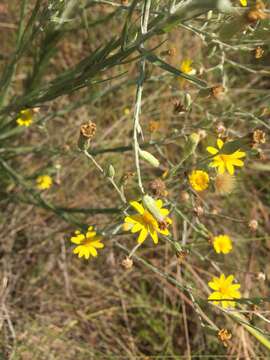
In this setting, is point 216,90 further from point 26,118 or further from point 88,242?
point 26,118

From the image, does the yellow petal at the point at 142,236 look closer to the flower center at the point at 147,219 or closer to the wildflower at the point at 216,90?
the flower center at the point at 147,219

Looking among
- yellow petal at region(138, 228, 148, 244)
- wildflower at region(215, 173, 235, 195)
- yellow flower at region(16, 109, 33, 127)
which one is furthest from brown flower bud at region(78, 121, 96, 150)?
yellow flower at region(16, 109, 33, 127)

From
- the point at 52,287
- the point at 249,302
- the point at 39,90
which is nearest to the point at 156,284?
the point at 52,287

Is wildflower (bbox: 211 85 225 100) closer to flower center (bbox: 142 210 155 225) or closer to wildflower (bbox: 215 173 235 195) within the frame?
wildflower (bbox: 215 173 235 195)

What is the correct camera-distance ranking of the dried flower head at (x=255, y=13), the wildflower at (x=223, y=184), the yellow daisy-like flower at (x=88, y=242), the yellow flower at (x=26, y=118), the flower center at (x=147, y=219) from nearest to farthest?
the dried flower head at (x=255, y=13)
the flower center at (x=147, y=219)
the yellow daisy-like flower at (x=88, y=242)
the wildflower at (x=223, y=184)
the yellow flower at (x=26, y=118)

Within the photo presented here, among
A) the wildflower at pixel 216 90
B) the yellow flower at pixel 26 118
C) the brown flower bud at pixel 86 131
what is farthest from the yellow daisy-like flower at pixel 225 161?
the yellow flower at pixel 26 118

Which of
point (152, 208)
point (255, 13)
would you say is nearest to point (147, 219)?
point (152, 208)

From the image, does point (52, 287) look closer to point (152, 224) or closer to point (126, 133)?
point (126, 133)

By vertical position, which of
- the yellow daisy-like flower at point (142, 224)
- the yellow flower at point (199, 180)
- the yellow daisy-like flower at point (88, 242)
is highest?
the yellow flower at point (199, 180)
